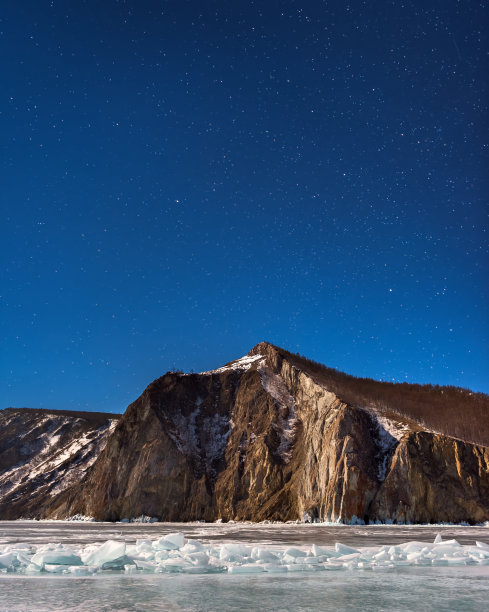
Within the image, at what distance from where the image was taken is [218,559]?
15.7 metres

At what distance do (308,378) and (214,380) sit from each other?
22095mm

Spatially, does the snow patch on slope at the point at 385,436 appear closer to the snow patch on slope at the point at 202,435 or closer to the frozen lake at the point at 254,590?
the snow patch on slope at the point at 202,435

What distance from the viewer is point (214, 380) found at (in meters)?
105

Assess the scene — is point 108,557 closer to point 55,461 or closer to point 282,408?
point 282,408

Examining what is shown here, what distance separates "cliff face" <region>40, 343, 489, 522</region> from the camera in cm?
6656

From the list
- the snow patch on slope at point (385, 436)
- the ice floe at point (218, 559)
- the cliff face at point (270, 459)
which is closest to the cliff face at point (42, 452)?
the cliff face at point (270, 459)

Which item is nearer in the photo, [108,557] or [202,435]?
[108,557]

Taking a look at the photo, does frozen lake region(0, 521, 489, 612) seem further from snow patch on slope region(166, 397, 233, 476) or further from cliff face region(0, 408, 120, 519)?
cliff face region(0, 408, 120, 519)

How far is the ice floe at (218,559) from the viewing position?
13.9 m

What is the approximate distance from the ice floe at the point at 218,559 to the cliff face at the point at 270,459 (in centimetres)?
5267

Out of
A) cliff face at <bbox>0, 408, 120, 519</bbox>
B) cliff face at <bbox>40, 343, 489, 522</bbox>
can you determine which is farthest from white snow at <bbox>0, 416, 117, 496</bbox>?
cliff face at <bbox>40, 343, 489, 522</bbox>

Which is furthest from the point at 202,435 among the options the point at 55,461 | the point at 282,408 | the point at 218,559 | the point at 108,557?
the point at 108,557

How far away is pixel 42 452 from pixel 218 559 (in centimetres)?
13813

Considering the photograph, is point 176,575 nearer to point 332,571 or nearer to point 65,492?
point 332,571
